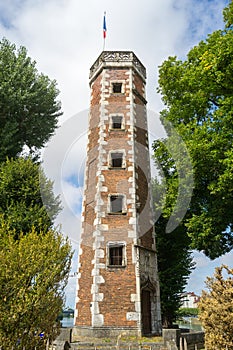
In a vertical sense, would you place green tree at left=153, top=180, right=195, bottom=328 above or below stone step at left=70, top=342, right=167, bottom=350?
above

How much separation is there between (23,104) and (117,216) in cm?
1306

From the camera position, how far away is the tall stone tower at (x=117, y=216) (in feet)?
50.1

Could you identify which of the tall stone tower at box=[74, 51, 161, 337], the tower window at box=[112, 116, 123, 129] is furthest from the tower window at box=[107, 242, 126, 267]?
the tower window at box=[112, 116, 123, 129]

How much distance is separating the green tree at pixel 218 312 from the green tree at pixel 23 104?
17.0m

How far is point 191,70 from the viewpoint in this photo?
1680 cm

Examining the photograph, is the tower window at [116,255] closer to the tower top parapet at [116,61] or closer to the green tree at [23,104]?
the green tree at [23,104]

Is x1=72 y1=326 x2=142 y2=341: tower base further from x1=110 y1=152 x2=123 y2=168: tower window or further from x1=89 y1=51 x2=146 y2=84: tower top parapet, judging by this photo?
x1=89 y1=51 x2=146 y2=84: tower top parapet

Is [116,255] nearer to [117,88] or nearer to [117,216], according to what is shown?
[117,216]

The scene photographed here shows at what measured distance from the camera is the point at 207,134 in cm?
1525

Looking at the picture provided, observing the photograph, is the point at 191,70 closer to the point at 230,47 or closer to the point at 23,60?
the point at 230,47

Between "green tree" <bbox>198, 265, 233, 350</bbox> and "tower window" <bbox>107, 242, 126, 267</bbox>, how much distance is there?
6.72 m

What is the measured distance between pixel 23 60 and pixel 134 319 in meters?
21.8

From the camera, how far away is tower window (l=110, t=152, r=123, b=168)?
779 inches

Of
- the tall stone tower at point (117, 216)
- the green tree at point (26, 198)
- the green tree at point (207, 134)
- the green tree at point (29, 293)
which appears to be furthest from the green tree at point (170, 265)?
the green tree at point (29, 293)
